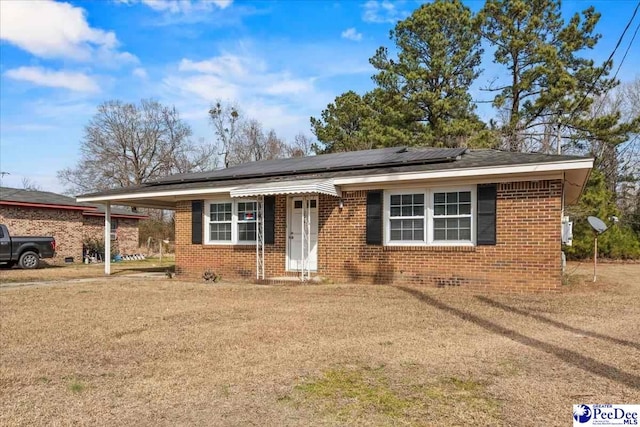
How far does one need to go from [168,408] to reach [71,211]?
A: 2223 centimetres

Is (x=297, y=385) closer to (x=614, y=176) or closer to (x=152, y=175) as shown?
(x=614, y=176)

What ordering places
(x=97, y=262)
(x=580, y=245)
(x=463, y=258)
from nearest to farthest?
(x=463, y=258)
(x=580, y=245)
(x=97, y=262)

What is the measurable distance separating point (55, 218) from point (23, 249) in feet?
15.8

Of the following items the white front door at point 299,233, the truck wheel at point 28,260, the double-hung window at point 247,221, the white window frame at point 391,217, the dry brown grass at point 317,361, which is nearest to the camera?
the dry brown grass at point 317,361

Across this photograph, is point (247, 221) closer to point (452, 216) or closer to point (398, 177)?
point (398, 177)

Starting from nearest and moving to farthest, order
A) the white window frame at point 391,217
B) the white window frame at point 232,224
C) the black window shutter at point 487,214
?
the black window shutter at point 487,214 → the white window frame at point 391,217 → the white window frame at point 232,224

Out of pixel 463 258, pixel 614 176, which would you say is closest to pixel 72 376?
pixel 463 258

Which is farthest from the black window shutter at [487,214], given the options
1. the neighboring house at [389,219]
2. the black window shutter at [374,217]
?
the black window shutter at [374,217]

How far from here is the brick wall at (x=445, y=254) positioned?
32.0ft

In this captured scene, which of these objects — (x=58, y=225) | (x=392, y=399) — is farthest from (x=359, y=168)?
(x=58, y=225)

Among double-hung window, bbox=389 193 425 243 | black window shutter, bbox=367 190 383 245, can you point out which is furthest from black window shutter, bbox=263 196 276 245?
double-hung window, bbox=389 193 425 243

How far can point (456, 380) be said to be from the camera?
4.35 m

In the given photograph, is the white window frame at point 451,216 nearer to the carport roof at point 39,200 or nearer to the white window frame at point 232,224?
the white window frame at point 232,224

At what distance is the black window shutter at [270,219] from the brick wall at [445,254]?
4.6 inches
